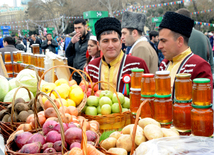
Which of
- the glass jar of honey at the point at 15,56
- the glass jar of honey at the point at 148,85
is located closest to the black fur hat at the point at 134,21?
the glass jar of honey at the point at 148,85

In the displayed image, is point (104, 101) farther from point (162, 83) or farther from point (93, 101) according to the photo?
point (162, 83)

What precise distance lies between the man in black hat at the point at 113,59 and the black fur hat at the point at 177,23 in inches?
29.4

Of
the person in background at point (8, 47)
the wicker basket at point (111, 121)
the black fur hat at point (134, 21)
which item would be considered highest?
the black fur hat at point (134, 21)

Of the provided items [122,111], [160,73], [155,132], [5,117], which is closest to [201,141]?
[155,132]

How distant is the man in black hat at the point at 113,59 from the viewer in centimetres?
283

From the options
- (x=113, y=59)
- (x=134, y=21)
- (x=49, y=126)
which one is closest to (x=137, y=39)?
(x=134, y=21)

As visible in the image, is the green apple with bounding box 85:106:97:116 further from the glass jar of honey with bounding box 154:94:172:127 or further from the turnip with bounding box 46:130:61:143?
the glass jar of honey with bounding box 154:94:172:127

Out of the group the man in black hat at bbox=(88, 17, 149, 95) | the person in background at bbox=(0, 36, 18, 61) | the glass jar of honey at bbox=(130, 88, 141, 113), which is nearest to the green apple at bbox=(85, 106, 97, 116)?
the man in black hat at bbox=(88, 17, 149, 95)

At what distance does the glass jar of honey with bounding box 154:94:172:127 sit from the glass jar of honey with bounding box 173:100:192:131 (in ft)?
0.23

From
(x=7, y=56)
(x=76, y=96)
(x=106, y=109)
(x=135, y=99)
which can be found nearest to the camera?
(x=135, y=99)

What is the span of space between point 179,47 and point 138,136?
126cm

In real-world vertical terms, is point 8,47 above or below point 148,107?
above

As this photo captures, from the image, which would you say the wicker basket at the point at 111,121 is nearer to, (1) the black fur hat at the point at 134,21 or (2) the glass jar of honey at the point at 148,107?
(2) the glass jar of honey at the point at 148,107

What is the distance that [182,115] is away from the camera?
1.53m
